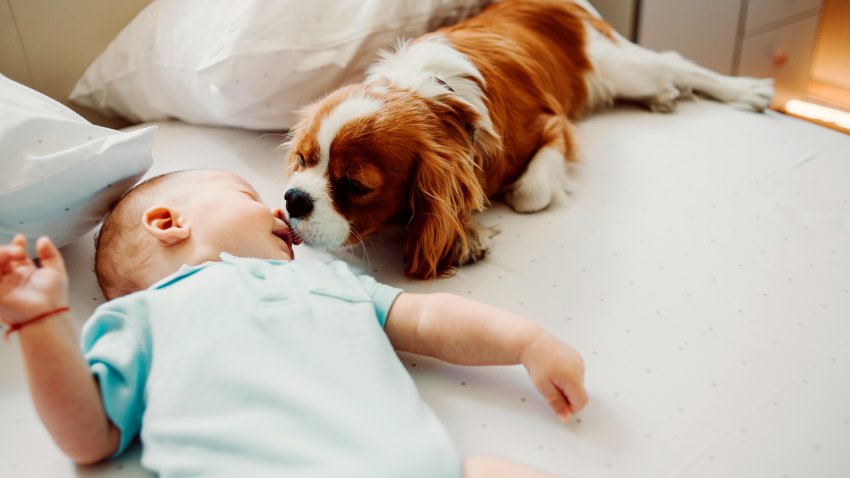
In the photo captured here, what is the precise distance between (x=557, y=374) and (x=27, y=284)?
1.99 feet

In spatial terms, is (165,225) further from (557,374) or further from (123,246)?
(557,374)

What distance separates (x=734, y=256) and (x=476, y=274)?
0.43 m

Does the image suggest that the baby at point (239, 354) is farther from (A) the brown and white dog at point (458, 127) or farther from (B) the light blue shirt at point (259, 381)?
(A) the brown and white dog at point (458, 127)

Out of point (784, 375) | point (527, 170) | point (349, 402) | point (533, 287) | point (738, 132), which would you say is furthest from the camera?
point (738, 132)

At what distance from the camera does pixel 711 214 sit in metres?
1.25

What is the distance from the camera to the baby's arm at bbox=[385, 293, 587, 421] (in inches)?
33.0

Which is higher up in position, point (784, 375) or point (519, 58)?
point (519, 58)

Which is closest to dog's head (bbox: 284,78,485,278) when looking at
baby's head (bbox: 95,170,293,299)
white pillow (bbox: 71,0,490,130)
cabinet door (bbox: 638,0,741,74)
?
baby's head (bbox: 95,170,293,299)

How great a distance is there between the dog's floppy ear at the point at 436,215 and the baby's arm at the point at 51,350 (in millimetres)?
545

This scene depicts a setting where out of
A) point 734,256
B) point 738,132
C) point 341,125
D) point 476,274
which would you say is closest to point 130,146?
point 341,125

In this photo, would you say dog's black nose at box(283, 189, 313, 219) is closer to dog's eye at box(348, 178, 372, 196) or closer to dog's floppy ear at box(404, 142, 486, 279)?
dog's eye at box(348, 178, 372, 196)

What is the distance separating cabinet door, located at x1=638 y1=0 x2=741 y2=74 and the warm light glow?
1.00 ft

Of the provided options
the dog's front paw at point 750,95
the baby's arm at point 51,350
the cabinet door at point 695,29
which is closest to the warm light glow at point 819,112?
the cabinet door at point 695,29

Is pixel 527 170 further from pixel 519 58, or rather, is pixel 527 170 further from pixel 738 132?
pixel 738 132
